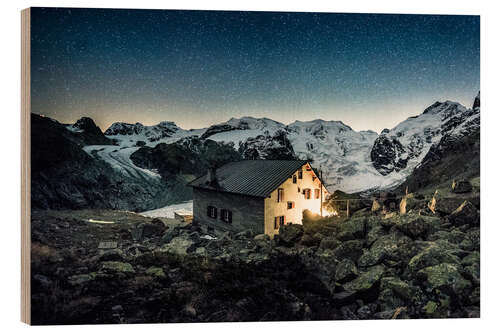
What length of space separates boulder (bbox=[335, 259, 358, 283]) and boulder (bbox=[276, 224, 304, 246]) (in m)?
1.10

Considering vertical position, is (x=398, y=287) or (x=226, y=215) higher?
(x=226, y=215)

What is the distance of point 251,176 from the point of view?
727cm

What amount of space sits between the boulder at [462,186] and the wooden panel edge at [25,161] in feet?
31.2

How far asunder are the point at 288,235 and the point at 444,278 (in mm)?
3298

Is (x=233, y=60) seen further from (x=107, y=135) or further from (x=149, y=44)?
(x=107, y=135)

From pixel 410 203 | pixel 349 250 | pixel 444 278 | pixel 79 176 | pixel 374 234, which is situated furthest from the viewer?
pixel 410 203

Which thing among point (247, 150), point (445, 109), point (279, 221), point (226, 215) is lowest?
point (279, 221)

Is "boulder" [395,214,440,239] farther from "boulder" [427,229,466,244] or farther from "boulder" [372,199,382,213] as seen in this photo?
"boulder" [372,199,382,213]

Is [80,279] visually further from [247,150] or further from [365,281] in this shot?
[365,281]

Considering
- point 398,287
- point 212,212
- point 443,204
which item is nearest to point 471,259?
point 443,204

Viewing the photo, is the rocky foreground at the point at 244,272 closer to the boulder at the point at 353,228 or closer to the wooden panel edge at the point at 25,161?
the boulder at the point at 353,228

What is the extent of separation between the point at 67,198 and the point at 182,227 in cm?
254

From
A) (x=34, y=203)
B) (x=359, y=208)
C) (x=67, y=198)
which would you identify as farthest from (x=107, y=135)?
(x=359, y=208)

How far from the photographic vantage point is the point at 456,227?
7359 mm
